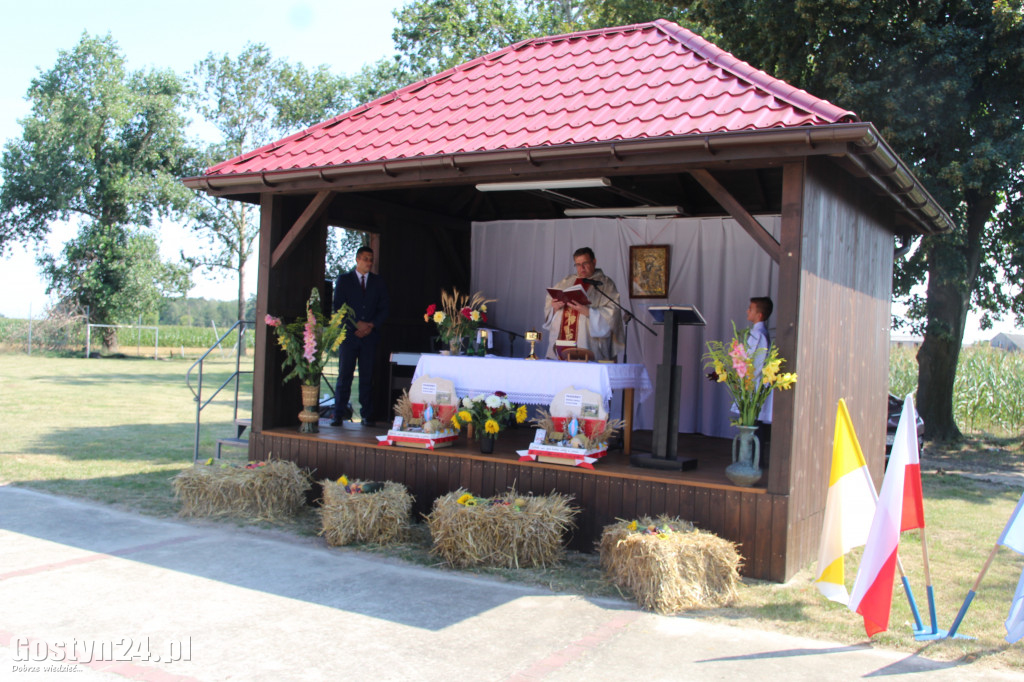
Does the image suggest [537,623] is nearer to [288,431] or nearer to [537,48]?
[288,431]

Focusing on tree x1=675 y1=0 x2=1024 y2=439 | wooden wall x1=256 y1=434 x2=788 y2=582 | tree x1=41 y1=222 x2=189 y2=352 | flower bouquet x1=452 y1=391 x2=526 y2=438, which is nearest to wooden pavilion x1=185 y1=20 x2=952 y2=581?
wooden wall x1=256 y1=434 x2=788 y2=582

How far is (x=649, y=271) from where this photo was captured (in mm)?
9742

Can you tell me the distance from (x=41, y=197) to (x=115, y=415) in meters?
23.6

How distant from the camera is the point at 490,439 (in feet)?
22.6

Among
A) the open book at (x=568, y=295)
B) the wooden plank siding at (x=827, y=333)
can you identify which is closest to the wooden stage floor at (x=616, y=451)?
the wooden plank siding at (x=827, y=333)

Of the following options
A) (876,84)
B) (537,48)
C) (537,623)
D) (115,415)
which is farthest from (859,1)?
(115,415)

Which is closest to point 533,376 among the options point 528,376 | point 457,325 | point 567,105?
A: point 528,376

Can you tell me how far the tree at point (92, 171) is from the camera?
33062 mm

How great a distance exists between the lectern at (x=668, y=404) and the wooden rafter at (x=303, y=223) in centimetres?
314

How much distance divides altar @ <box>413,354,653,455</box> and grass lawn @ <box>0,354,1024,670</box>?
1359 millimetres

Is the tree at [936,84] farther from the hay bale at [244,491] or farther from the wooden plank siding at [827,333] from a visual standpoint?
the hay bale at [244,491]

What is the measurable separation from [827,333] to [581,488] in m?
2.23

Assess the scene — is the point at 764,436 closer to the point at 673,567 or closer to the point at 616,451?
the point at 616,451

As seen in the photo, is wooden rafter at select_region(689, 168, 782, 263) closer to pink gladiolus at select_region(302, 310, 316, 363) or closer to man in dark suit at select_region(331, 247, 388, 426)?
pink gladiolus at select_region(302, 310, 316, 363)
